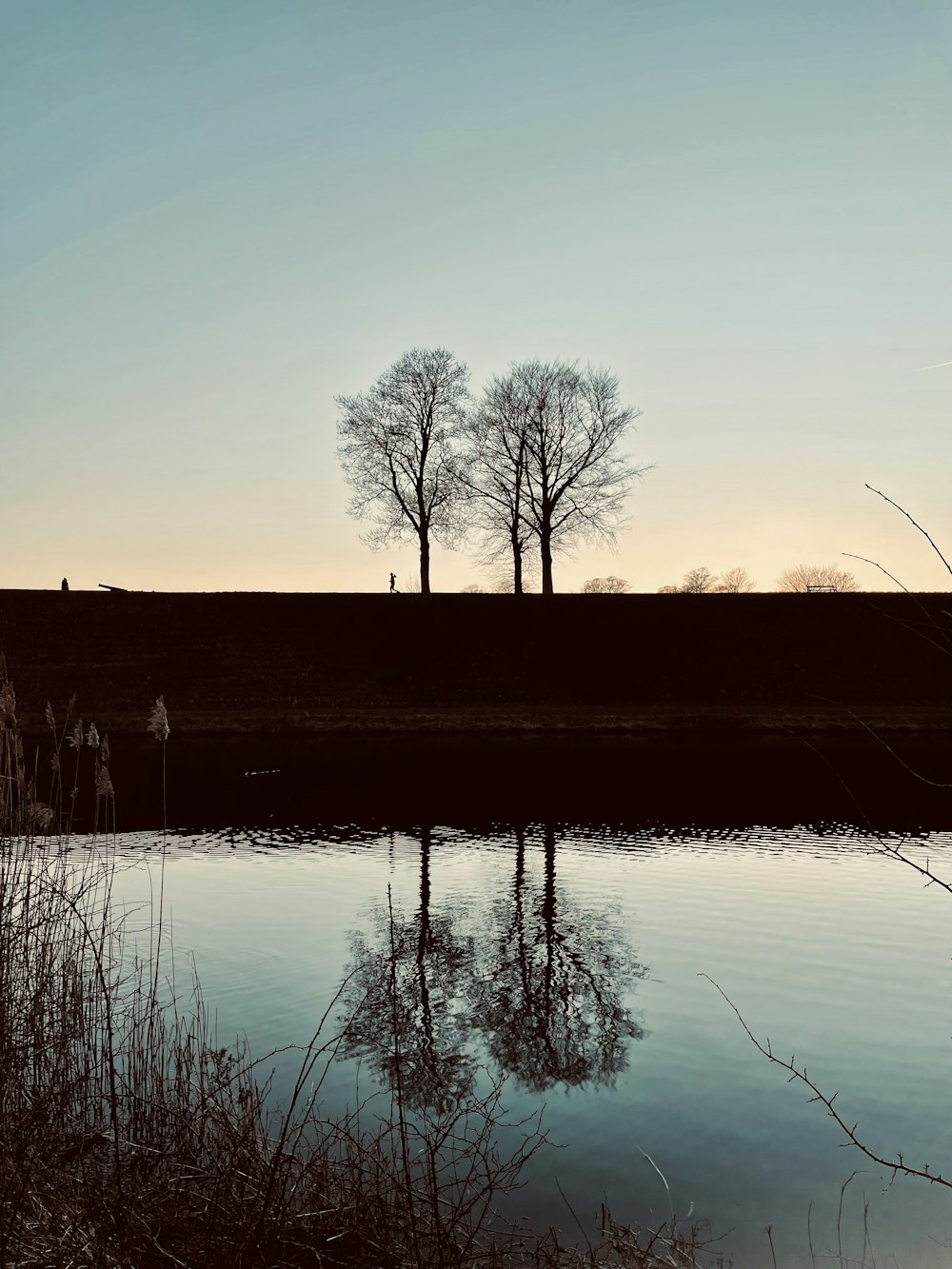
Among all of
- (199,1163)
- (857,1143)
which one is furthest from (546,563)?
(857,1143)

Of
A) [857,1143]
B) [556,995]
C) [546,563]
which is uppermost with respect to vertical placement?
[546,563]

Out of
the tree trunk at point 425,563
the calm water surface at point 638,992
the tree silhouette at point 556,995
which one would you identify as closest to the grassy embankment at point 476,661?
the tree trunk at point 425,563

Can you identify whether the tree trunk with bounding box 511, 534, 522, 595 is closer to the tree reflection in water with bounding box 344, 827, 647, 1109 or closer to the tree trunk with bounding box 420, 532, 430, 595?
the tree trunk with bounding box 420, 532, 430, 595

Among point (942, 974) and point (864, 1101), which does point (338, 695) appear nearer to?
point (942, 974)

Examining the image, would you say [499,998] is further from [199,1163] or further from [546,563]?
[546,563]

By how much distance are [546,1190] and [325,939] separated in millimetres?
7144

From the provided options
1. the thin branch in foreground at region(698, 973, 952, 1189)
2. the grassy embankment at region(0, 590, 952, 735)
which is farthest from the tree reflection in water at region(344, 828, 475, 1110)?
the grassy embankment at region(0, 590, 952, 735)

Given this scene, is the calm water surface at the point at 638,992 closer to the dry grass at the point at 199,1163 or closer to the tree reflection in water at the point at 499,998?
the tree reflection in water at the point at 499,998

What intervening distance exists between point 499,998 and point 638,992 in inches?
59.1

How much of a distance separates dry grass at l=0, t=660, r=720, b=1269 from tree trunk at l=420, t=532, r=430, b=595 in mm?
50133

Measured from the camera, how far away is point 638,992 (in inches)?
473

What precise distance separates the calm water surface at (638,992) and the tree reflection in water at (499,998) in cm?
4

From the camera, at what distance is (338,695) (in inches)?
1746

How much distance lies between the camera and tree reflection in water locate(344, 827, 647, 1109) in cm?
966
